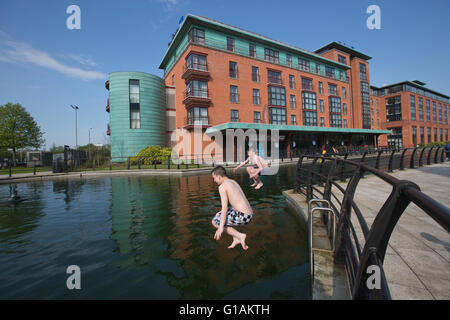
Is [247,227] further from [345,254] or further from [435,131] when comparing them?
[435,131]

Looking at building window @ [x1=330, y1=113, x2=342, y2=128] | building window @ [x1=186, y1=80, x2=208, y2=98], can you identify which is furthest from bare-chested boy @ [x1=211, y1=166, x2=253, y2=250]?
building window @ [x1=330, y1=113, x2=342, y2=128]

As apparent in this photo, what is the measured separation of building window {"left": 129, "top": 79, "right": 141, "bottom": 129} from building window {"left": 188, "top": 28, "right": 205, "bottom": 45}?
10104mm

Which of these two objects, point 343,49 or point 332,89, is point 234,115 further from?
point 343,49

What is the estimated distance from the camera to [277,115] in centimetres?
3425

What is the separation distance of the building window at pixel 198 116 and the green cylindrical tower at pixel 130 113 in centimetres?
634

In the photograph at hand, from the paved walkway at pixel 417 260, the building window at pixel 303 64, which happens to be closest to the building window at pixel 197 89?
the building window at pixel 303 64

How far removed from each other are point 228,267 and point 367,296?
6.63 ft

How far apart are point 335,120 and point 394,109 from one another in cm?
3542

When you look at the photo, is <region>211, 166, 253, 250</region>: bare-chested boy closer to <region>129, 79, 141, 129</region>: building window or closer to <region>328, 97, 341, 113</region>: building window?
<region>129, 79, 141, 129</region>: building window

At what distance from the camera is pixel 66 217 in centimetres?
633

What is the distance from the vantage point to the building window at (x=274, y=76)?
111 ft

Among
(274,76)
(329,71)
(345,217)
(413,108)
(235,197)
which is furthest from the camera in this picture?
(413,108)

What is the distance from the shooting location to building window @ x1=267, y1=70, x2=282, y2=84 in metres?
33.9

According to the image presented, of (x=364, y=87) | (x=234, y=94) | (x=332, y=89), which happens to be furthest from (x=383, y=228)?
(x=364, y=87)
